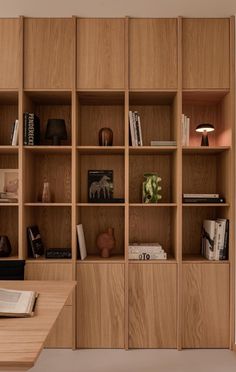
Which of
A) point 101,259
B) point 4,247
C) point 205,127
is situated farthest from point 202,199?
point 4,247

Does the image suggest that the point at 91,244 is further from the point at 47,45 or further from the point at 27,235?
→ the point at 47,45

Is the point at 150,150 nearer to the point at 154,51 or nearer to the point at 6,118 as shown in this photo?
the point at 154,51

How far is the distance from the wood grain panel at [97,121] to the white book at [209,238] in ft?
3.47

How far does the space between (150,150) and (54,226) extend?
109 cm

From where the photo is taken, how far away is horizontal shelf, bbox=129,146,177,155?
281 centimetres

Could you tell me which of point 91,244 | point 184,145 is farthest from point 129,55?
point 91,244

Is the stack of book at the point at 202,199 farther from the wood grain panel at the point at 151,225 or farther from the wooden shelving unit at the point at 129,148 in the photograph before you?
the wood grain panel at the point at 151,225

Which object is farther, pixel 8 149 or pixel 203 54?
pixel 8 149

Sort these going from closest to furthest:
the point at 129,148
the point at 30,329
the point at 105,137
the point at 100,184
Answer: the point at 30,329
the point at 129,148
the point at 105,137
the point at 100,184

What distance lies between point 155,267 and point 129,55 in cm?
169

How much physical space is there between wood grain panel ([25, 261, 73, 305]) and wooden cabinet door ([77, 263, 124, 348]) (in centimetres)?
9

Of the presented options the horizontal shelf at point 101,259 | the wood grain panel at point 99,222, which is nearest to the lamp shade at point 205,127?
the wood grain panel at point 99,222

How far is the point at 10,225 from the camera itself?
125 inches

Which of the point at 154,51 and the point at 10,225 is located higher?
the point at 154,51
